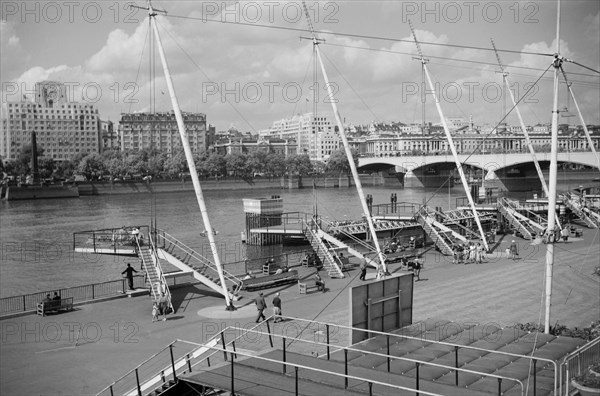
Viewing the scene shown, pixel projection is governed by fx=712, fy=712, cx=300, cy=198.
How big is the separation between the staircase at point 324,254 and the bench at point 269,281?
2262 millimetres

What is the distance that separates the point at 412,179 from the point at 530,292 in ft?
359

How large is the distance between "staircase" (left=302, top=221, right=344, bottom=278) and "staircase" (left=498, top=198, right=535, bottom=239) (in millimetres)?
15766

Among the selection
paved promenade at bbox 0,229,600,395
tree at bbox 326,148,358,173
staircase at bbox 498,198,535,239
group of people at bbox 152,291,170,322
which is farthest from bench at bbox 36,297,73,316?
tree at bbox 326,148,358,173

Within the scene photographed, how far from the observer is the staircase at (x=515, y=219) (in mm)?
44688

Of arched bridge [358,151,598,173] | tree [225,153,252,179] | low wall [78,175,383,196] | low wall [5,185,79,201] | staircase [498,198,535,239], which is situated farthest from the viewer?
tree [225,153,252,179]

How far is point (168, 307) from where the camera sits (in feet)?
75.6

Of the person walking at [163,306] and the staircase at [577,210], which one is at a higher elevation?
the staircase at [577,210]

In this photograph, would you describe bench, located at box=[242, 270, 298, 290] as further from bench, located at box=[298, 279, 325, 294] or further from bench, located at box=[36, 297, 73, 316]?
bench, located at box=[36, 297, 73, 316]

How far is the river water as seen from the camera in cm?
3872

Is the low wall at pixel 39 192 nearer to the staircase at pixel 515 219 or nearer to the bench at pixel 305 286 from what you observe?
the staircase at pixel 515 219

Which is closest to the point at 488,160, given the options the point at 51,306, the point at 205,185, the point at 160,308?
the point at 205,185

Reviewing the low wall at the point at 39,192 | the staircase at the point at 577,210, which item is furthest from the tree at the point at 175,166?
the staircase at the point at 577,210

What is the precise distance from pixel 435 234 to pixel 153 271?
745 inches

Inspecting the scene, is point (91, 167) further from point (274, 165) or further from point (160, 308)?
point (160, 308)
